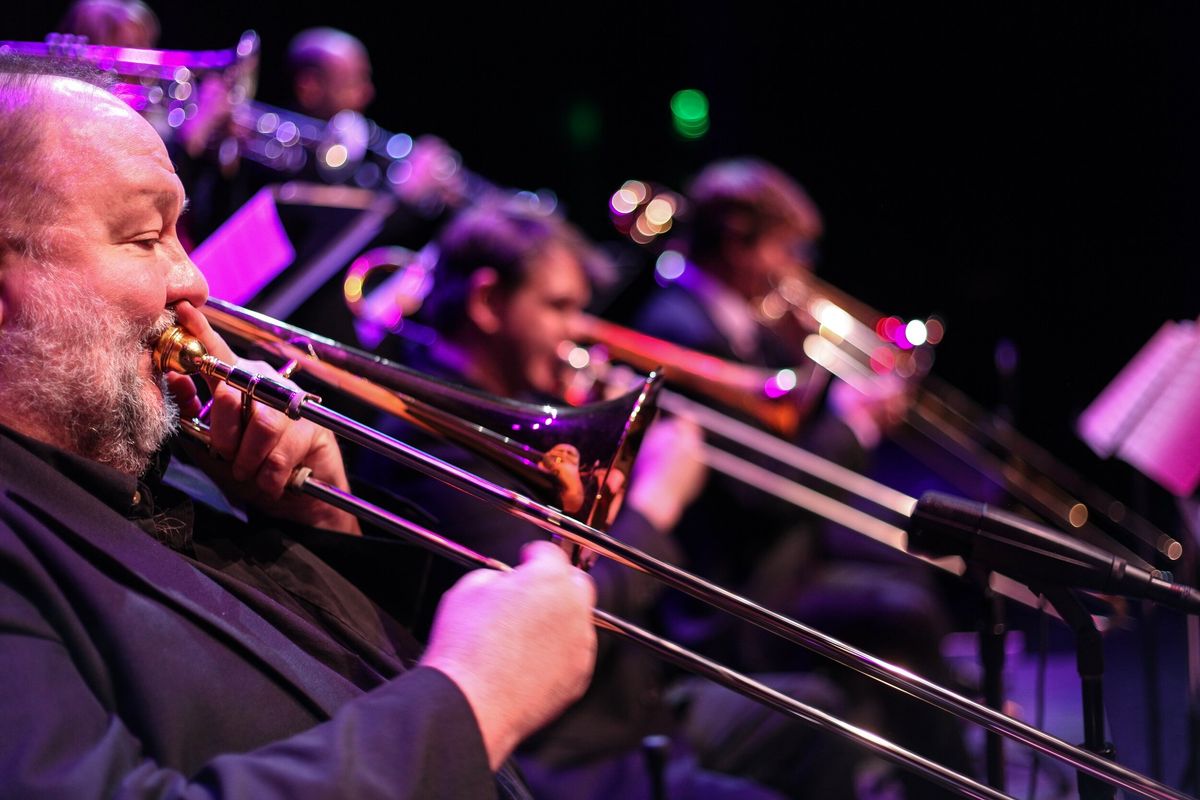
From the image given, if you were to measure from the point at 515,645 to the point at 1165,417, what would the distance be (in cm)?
192

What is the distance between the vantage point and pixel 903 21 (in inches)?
207

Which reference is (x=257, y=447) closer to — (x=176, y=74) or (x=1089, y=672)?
(x=1089, y=672)

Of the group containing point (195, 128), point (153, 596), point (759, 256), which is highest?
point (195, 128)

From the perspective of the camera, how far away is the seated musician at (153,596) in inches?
44.4

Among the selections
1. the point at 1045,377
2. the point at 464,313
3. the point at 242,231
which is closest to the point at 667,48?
the point at 1045,377

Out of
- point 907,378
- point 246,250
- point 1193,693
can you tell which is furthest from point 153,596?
point 907,378

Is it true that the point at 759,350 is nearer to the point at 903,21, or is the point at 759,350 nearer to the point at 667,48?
the point at 903,21

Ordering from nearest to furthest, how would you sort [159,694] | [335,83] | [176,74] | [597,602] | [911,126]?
[159,694], [597,602], [176,74], [335,83], [911,126]

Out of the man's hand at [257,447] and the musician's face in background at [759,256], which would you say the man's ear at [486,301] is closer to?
the man's hand at [257,447]

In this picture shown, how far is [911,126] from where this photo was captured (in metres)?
5.49

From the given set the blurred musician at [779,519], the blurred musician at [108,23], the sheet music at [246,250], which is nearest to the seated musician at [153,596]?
the sheet music at [246,250]

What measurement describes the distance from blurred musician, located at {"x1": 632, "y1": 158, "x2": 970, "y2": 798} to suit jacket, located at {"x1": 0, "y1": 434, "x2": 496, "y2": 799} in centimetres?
207

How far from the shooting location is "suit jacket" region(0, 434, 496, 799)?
1.09 metres

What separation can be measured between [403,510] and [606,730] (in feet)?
2.92
